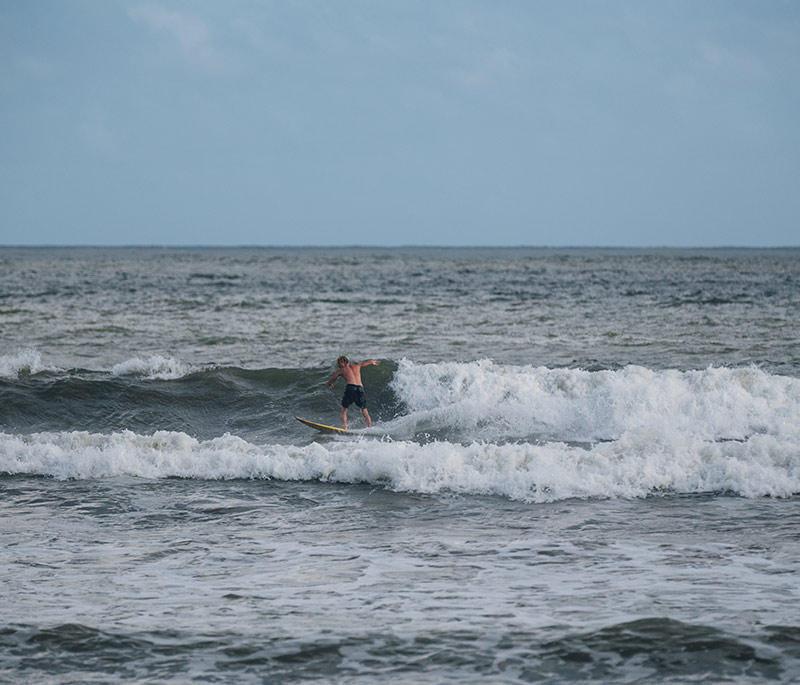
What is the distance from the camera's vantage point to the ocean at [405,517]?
6211mm

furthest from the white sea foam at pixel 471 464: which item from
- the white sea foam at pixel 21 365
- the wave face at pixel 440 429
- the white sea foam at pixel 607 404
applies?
the white sea foam at pixel 21 365

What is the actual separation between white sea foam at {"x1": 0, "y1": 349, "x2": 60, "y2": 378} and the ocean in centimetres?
7

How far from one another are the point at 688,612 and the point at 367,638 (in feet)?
7.75

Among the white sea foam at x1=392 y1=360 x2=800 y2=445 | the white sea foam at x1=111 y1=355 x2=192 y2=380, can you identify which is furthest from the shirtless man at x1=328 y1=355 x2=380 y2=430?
the white sea foam at x1=111 y1=355 x2=192 y2=380

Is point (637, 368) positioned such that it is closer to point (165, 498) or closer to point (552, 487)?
point (552, 487)

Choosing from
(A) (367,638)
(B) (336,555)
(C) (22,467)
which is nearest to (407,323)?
(C) (22,467)

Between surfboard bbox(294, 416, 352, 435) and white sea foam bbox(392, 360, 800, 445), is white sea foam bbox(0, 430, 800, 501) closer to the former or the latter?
surfboard bbox(294, 416, 352, 435)

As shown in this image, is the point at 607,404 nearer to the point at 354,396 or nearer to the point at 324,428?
the point at 354,396

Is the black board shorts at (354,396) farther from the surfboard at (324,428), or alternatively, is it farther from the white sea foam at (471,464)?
the white sea foam at (471,464)

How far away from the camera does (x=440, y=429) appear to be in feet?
50.2

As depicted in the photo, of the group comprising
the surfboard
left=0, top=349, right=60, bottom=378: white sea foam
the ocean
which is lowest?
the surfboard

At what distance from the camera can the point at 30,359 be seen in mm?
20188

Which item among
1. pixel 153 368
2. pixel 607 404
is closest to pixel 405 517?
pixel 607 404

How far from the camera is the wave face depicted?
433 inches
